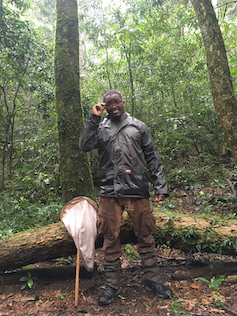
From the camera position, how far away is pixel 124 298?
2703 millimetres

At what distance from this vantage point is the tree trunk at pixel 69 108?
396 cm

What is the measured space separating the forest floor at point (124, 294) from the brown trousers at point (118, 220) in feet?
1.80

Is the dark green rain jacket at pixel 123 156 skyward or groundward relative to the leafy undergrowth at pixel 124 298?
skyward

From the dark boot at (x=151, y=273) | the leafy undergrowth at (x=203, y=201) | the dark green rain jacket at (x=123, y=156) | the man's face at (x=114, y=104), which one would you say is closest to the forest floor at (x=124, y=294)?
the dark boot at (x=151, y=273)

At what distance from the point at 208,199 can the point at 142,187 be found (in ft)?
11.9

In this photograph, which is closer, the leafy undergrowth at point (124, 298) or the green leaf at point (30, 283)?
the leafy undergrowth at point (124, 298)

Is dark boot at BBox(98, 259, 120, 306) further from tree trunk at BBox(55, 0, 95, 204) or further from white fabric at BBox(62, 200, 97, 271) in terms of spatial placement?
tree trunk at BBox(55, 0, 95, 204)

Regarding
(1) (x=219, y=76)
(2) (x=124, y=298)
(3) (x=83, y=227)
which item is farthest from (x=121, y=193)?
(1) (x=219, y=76)

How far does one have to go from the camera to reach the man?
2693 mm

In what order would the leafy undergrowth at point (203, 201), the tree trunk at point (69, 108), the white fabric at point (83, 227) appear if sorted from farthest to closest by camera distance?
the leafy undergrowth at point (203, 201) → the tree trunk at point (69, 108) → the white fabric at point (83, 227)

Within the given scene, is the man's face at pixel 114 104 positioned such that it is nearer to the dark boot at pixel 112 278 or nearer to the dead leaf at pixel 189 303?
the dark boot at pixel 112 278

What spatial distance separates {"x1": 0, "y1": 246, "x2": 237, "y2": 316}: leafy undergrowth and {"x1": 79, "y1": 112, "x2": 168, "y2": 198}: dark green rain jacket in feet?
4.16

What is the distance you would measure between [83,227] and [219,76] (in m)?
3.77

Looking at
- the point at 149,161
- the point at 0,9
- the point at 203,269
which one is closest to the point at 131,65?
the point at 0,9
